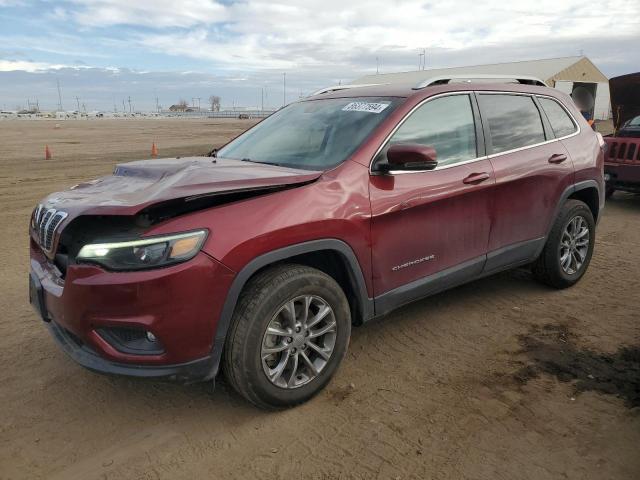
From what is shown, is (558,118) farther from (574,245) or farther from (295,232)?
(295,232)

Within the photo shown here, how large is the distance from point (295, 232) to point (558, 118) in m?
3.14

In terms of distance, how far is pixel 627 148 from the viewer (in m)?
8.86

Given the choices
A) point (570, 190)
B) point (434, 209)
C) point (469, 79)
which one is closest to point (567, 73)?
point (570, 190)

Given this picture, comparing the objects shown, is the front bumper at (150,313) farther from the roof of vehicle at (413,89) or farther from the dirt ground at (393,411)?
the roof of vehicle at (413,89)

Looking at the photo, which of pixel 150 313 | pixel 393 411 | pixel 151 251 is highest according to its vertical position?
pixel 151 251

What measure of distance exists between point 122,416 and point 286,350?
1.03 meters

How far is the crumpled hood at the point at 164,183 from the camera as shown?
2.55 metres

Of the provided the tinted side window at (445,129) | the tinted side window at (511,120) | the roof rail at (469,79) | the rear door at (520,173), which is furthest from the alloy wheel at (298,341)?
the tinted side window at (511,120)

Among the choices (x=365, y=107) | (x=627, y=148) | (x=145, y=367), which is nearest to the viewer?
(x=145, y=367)

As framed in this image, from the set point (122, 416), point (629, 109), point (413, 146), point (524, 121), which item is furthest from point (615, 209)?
point (122, 416)

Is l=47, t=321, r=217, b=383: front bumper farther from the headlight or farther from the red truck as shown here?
the red truck

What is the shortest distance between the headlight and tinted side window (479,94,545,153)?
255 cm

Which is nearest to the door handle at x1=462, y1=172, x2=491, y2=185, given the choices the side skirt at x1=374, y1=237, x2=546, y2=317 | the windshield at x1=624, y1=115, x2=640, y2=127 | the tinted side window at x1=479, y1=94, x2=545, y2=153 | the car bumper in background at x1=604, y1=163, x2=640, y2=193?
the tinted side window at x1=479, y1=94, x2=545, y2=153

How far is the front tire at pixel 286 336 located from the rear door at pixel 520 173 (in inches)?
62.4
